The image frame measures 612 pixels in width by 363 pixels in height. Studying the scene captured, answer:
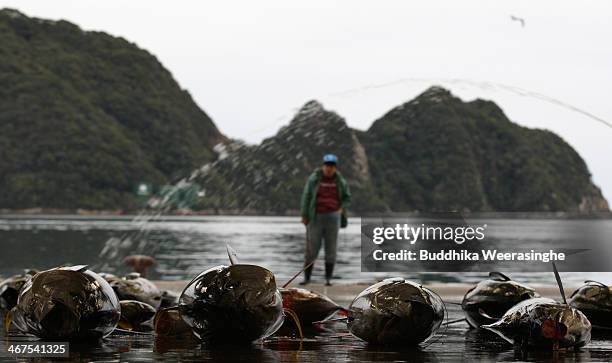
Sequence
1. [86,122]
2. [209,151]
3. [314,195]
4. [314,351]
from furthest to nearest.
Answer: [86,122] < [209,151] < [314,195] < [314,351]

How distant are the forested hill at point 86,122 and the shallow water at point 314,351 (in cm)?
14281

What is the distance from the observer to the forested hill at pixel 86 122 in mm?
147875

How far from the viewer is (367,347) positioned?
5.21m

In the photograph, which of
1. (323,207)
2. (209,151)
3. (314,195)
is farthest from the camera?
(209,151)

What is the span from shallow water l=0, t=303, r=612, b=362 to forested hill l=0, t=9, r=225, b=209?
143m

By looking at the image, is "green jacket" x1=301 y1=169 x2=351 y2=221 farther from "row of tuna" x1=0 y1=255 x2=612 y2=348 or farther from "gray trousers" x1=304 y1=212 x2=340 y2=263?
"row of tuna" x1=0 y1=255 x2=612 y2=348

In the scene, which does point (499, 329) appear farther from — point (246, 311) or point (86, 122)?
point (86, 122)

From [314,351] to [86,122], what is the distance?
159 metres

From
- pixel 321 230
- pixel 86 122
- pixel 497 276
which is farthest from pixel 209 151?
pixel 497 276

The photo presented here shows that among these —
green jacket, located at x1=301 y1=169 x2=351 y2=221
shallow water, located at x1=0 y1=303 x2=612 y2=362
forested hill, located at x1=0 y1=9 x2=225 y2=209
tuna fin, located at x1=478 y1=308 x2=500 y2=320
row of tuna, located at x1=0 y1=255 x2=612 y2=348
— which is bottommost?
shallow water, located at x1=0 y1=303 x2=612 y2=362

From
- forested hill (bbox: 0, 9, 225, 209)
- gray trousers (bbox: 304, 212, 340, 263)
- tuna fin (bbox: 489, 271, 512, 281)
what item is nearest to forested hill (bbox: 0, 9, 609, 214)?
forested hill (bbox: 0, 9, 225, 209)

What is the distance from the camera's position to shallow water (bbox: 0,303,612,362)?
15.3 ft

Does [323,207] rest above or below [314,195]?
below

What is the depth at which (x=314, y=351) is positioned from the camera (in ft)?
16.7
